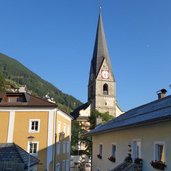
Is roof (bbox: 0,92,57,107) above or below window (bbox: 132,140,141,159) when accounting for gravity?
above

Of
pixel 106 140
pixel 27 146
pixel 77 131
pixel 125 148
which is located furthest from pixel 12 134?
pixel 77 131

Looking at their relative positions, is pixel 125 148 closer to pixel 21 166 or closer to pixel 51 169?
pixel 21 166

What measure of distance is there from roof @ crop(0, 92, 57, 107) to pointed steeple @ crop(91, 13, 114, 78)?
43183 millimetres

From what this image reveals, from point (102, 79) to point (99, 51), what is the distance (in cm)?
731

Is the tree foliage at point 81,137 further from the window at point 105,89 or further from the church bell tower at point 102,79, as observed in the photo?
the window at point 105,89

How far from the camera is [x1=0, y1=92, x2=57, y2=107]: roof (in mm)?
29469

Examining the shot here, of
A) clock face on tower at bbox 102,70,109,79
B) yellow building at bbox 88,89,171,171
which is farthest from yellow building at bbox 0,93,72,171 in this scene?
clock face on tower at bbox 102,70,109,79

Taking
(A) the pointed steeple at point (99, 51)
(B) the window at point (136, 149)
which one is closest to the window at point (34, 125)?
(B) the window at point (136, 149)

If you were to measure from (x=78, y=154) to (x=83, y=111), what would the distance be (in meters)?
16.8

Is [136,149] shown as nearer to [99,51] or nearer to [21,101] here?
[21,101]

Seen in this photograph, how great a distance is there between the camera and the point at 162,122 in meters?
12.7

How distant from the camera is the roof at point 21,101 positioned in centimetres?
2947

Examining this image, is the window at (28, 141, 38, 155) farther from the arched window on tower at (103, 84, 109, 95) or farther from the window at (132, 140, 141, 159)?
the arched window on tower at (103, 84, 109, 95)

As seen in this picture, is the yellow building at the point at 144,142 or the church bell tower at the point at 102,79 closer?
the yellow building at the point at 144,142
